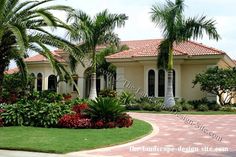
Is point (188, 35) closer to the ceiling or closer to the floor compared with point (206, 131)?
closer to the ceiling

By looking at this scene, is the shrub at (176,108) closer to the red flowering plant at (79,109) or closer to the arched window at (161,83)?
the arched window at (161,83)

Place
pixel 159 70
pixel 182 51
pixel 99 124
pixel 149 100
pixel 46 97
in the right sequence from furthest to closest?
1. pixel 159 70
2. pixel 182 51
3. pixel 149 100
4. pixel 46 97
5. pixel 99 124

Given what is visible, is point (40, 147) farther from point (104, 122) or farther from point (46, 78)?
point (46, 78)

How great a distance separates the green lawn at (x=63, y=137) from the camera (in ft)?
36.2

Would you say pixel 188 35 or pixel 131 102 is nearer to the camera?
pixel 188 35

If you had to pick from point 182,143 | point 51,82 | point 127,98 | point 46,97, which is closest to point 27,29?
point 46,97

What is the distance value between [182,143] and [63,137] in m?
3.93

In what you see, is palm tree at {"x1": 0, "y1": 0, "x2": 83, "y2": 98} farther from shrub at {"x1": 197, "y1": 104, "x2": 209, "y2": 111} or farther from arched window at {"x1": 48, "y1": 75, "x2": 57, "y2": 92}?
arched window at {"x1": 48, "y1": 75, "x2": 57, "y2": 92}

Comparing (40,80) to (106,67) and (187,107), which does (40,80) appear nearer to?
(106,67)

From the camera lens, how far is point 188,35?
78.3ft

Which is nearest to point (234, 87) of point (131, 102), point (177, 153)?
point (131, 102)

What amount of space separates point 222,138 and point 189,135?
3.96 feet

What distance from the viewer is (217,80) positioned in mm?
25562

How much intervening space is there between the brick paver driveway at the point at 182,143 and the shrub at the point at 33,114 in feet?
14.0
